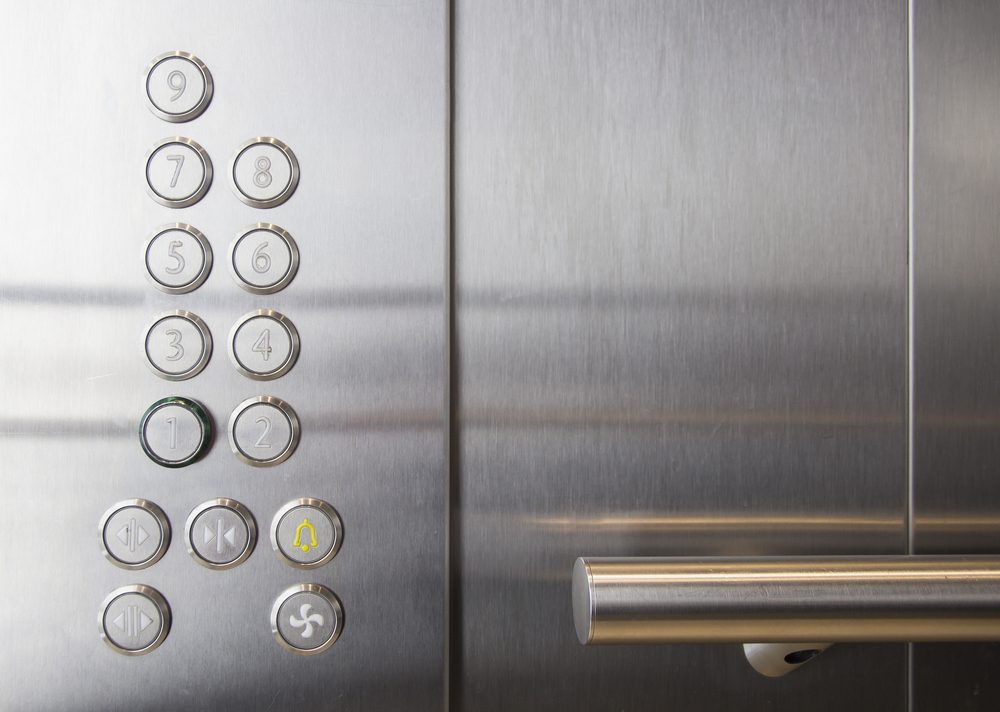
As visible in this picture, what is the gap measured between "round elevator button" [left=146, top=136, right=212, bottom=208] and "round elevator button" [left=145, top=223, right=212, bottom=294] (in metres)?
0.02

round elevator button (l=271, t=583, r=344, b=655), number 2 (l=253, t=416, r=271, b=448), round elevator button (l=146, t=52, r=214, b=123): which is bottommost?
round elevator button (l=271, t=583, r=344, b=655)

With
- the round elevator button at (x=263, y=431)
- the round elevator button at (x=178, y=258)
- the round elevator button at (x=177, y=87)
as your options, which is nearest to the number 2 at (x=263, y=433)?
the round elevator button at (x=263, y=431)

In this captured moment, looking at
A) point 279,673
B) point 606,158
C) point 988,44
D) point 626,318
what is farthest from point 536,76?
point 279,673

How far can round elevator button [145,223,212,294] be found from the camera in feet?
1.45

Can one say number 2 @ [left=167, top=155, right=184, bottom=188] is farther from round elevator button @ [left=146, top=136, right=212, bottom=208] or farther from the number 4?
the number 4

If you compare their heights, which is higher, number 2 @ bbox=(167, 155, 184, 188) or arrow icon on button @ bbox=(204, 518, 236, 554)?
number 2 @ bbox=(167, 155, 184, 188)

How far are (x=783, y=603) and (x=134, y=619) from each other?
461 mm

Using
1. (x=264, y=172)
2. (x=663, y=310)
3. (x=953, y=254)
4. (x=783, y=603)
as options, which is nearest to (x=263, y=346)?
(x=264, y=172)

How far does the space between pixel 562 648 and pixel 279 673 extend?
22cm

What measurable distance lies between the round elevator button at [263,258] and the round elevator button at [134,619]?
231 millimetres

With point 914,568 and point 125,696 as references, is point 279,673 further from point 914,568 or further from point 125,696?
point 914,568

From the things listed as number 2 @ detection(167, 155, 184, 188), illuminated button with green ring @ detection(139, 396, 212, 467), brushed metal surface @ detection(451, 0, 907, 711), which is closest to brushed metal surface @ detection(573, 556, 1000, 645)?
brushed metal surface @ detection(451, 0, 907, 711)

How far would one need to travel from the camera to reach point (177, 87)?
1.47 feet

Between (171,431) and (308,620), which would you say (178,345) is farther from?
(308,620)
